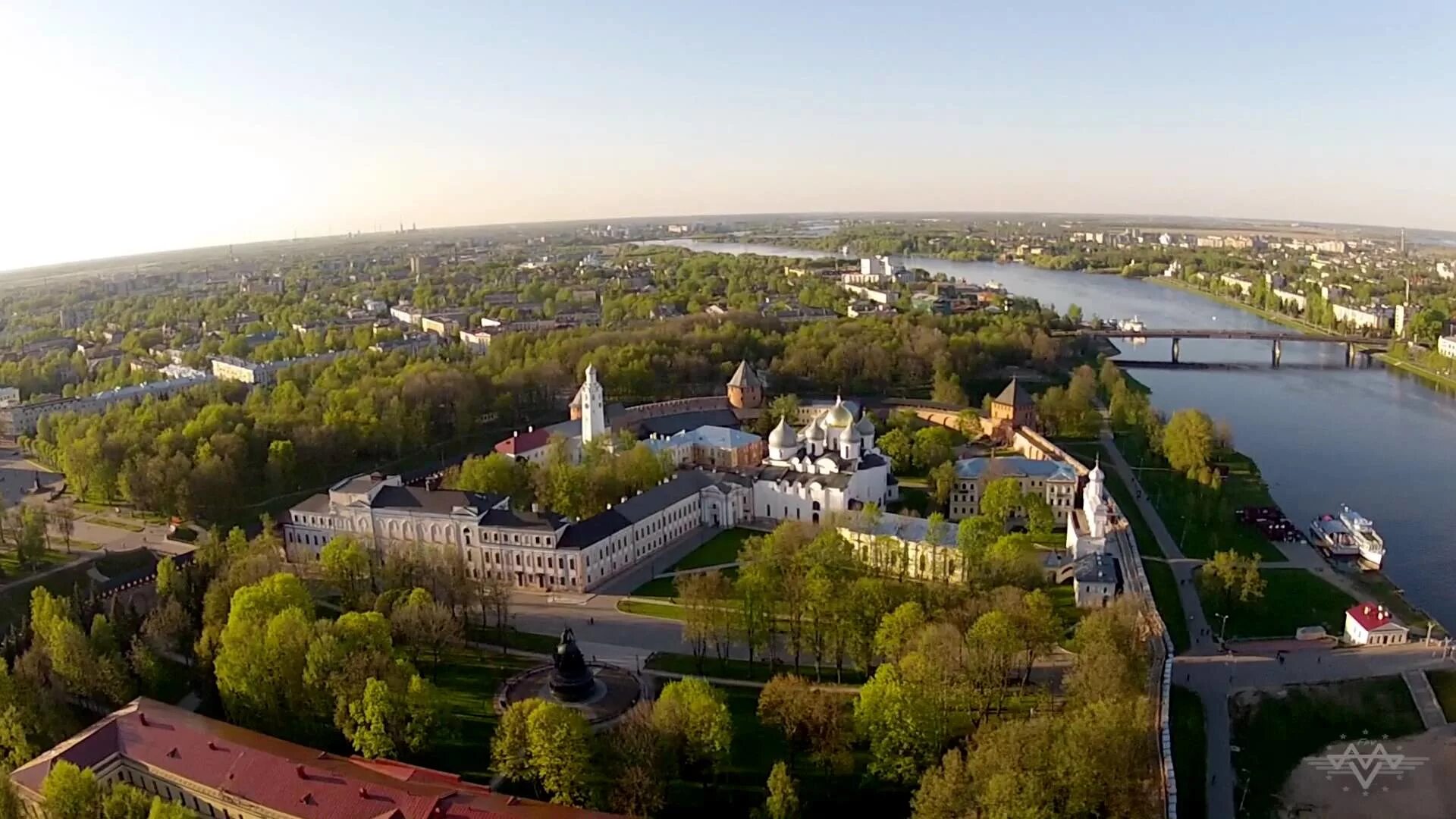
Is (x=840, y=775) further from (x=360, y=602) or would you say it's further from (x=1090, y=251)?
(x=1090, y=251)

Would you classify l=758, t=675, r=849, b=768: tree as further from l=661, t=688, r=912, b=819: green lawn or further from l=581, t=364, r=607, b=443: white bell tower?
l=581, t=364, r=607, b=443: white bell tower

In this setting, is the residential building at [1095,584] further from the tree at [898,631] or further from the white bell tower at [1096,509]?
the tree at [898,631]

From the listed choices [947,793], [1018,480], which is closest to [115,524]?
[1018,480]

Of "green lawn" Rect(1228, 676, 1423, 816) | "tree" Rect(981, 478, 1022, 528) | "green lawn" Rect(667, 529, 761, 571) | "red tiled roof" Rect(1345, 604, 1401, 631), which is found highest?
"tree" Rect(981, 478, 1022, 528)

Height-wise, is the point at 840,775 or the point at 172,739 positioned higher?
the point at 172,739

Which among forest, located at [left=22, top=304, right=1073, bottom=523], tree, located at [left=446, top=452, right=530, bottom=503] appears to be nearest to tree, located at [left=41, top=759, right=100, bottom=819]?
tree, located at [left=446, top=452, right=530, bottom=503]

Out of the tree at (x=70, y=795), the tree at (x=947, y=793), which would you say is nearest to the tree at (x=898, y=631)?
the tree at (x=947, y=793)

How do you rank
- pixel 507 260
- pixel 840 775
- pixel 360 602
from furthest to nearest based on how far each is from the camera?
pixel 507 260 < pixel 360 602 < pixel 840 775

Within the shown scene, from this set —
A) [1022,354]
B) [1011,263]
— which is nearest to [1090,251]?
[1011,263]
